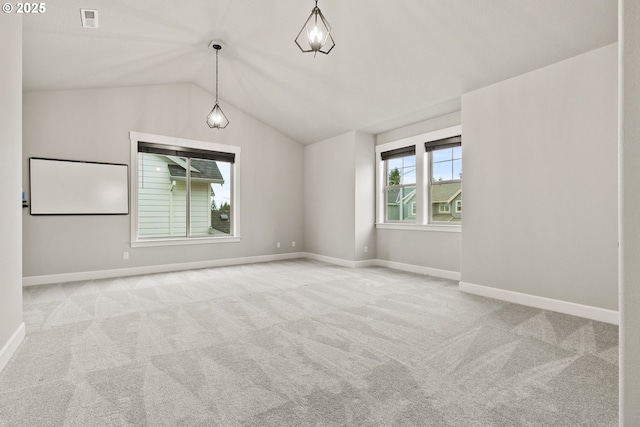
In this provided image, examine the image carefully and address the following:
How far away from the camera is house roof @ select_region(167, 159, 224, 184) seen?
5.91m

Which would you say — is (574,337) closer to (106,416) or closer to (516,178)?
(516,178)

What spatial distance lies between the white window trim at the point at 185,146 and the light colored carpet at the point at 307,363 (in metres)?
1.66

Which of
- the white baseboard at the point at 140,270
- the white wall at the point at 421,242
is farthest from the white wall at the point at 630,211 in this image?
the white baseboard at the point at 140,270

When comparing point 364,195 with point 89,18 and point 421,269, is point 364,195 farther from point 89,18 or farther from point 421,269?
point 89,18

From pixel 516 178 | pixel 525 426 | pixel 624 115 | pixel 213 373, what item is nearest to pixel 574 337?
pixel 525 426

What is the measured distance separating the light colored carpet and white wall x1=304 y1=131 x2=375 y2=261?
227 centimetres

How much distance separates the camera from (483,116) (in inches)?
155

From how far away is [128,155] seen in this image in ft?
17.1

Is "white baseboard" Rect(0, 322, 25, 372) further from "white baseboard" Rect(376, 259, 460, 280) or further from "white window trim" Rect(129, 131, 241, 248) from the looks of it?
"white baseboard" Rect(376, 259, 460, 280)

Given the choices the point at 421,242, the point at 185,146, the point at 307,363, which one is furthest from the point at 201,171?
the point at 307,363

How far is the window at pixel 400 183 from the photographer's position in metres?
5.65

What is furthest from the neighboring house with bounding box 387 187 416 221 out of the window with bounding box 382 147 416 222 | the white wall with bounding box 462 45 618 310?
the white wall with bounding box 462 45 618 310

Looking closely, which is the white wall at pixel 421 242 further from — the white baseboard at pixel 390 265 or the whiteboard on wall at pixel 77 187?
the whiteboard on wall at pixel 77 187

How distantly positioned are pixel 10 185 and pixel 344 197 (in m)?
4.72
